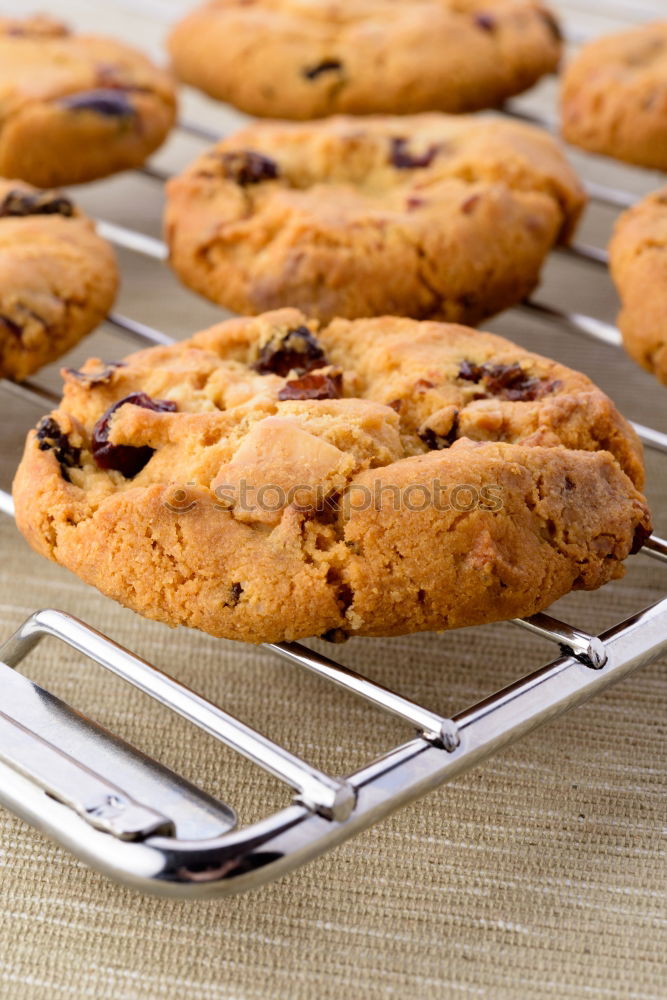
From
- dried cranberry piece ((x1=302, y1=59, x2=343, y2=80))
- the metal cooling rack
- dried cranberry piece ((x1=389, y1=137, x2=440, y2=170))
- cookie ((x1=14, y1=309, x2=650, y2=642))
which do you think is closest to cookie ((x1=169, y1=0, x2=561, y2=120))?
dried cranberry piece ((x1=302, y1=59, x2=343, y2=80))

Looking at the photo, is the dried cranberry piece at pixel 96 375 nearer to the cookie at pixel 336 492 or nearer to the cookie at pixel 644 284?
the cookie at pixel 336 492

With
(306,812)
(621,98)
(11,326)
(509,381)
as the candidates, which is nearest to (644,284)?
(509,381)

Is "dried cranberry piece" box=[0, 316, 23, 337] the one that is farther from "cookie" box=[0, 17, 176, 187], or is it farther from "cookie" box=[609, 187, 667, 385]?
"cookie" box=[609, 187, 667, 385]

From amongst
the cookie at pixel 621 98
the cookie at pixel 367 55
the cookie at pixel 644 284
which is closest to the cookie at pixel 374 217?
the cookie at pixel 644 284

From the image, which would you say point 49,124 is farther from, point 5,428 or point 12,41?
point 5,428

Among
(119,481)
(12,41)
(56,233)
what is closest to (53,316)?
(56,233)
